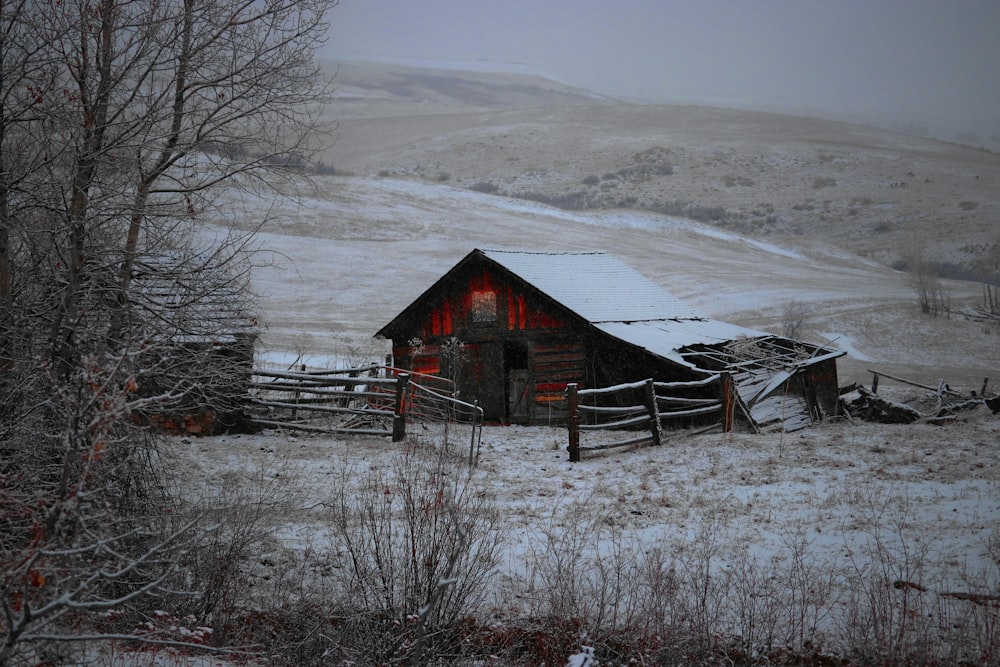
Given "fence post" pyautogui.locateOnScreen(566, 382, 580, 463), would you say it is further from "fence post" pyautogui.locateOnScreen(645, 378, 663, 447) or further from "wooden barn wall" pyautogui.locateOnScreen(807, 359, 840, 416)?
"wooden barn wall" pyautogui.locateOnScreen(807, 359, 840, 416)

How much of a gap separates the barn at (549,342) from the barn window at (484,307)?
29mm

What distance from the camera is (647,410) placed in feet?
46.2

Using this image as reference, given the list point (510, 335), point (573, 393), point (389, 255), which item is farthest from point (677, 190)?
point (573, 393)

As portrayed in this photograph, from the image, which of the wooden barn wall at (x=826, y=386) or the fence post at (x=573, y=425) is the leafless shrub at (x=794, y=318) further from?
the fence post at (x=573, y=425)

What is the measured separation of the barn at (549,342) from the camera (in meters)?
19.3

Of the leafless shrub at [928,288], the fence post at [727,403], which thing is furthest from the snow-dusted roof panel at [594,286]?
the leafless shrub at [928,288]

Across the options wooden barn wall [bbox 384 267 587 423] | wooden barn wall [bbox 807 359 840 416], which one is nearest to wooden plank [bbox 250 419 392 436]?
wooden barn wall [bbox 384 267 587 423]

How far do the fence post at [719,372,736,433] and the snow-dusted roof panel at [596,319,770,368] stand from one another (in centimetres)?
211

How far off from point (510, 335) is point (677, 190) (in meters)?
60.9

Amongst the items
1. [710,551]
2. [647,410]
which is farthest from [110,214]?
[647,410]

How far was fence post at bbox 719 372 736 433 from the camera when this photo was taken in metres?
→ 14.9

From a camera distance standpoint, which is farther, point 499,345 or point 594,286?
point 594,286

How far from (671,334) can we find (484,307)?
5378 mm

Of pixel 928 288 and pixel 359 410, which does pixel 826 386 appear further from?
pixel 928 288
